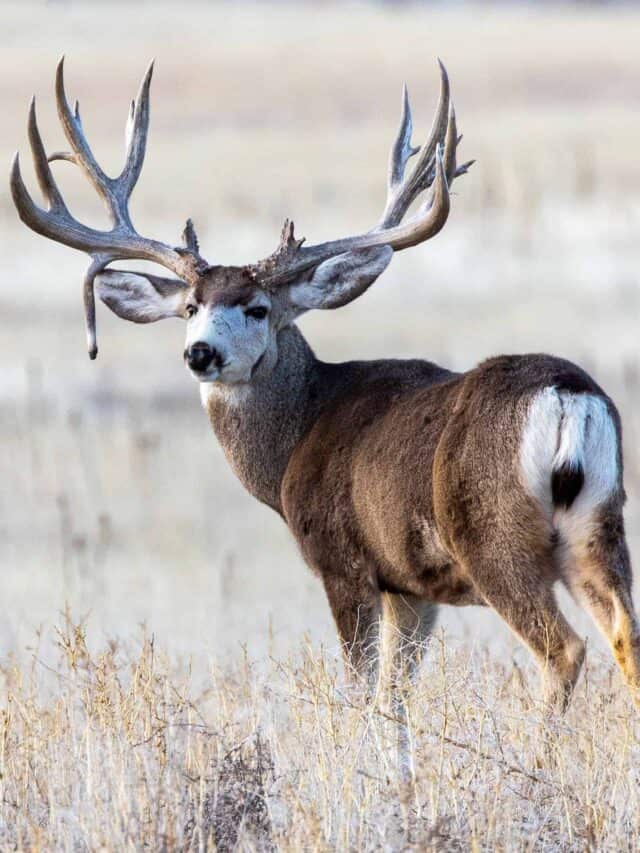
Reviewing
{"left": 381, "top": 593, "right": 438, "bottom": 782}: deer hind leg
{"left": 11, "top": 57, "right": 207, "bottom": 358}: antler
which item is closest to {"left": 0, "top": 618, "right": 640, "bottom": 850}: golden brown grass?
{"left": 381, "top": 593, "right": 438, "bottom": 782}: deer hind leg

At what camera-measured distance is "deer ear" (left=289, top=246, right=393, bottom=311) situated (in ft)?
30.5

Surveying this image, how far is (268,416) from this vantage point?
9305 millimetres

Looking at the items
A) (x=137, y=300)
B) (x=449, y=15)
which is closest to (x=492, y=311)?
(x=137, y=300)

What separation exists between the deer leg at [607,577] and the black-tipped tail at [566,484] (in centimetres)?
8

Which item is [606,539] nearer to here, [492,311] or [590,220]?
[492,311]

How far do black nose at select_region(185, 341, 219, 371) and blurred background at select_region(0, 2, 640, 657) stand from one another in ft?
4.41

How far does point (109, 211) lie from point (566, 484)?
3386 millimetres

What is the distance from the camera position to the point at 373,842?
6.05 m

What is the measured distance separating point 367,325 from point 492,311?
1.41 meters

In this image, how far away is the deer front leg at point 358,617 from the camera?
27.2 feet

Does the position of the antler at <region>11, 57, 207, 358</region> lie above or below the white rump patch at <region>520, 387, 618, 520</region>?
above

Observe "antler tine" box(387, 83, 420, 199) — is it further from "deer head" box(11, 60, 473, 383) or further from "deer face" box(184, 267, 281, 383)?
"deer face" box(184, 267, 281, 383)

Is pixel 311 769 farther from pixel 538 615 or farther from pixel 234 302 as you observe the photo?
pixel 234 302

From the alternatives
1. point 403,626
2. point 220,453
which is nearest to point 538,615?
point 403,626
